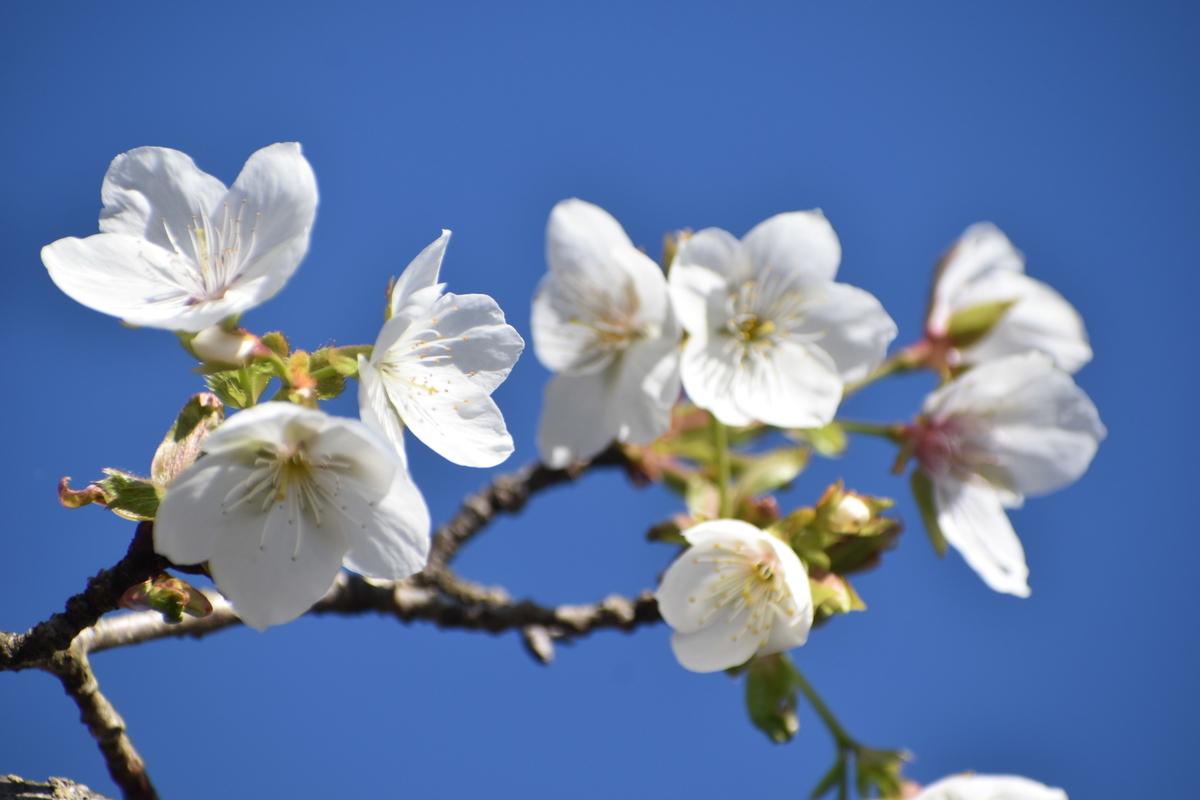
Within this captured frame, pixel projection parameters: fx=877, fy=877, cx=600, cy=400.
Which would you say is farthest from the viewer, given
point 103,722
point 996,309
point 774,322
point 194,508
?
point 996,309

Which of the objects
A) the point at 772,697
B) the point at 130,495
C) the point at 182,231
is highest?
the point at 182,231

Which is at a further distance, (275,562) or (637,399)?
(637,399)

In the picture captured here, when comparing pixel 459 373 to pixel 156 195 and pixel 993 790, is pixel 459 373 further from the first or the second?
pixel 993 790

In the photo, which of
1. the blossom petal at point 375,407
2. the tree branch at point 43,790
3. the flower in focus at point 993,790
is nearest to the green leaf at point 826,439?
the flower in focus at point 993,790

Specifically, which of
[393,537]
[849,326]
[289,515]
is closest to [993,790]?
[849,326]

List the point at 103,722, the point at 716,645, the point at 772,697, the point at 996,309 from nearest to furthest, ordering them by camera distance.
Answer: the point at 103,722, the point at 716,645, the point at 772,697, the point at 996,309

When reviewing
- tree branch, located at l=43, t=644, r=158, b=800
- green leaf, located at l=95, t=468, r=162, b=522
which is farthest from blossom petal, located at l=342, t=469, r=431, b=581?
tree branch, located at l=43, t=644, r=158, b=800
